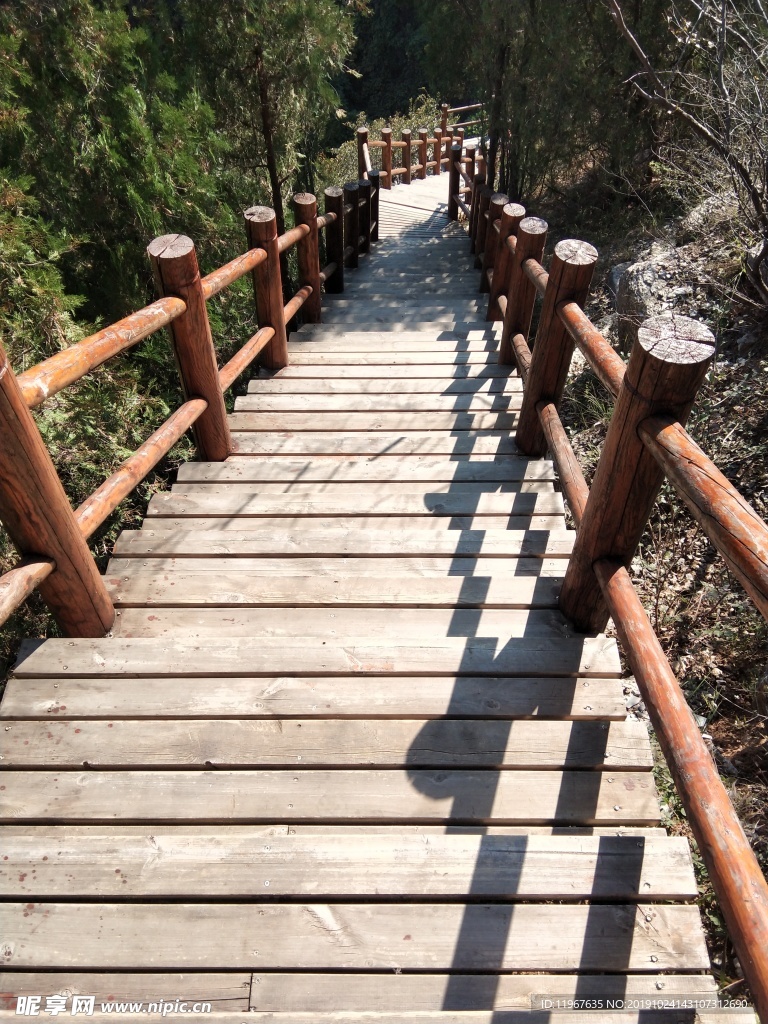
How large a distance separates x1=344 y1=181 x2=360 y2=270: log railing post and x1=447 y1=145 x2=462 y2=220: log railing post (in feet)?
11.0

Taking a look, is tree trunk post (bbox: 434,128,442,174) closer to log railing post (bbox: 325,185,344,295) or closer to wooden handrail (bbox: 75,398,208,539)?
log railing post (bbox: 325,185,344,295)

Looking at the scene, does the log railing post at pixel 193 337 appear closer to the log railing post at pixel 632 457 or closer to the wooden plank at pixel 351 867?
the log railing post at pixel 632 457

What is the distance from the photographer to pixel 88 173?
12.2 feet

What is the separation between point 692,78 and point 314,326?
4.10 m

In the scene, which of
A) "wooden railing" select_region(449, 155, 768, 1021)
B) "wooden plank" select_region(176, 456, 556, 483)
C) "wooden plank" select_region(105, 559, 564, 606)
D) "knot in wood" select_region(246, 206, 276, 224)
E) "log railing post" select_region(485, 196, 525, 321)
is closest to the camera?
"wooden railing" select_region(449, 155, 768, 1021)

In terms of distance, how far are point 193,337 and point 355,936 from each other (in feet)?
6.98

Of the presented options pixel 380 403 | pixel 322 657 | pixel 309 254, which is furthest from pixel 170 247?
pixel 309 254

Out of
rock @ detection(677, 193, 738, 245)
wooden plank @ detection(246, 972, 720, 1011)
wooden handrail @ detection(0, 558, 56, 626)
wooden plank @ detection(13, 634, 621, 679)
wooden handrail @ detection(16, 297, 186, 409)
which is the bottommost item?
wooden plank @ detection(246, 972, 720, 1011)

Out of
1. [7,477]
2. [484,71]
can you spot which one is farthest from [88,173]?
[484,71]

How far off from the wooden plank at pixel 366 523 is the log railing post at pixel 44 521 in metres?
0.53

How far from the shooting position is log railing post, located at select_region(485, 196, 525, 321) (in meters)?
3.87

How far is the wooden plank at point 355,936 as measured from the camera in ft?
4.22

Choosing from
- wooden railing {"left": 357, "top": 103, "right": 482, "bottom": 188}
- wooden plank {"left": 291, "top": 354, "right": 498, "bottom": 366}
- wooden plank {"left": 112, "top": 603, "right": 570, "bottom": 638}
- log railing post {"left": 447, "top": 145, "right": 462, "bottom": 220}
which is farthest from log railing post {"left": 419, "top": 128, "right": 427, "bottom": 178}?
wooden plank {"left": 112, "top": 603, "right": 570, "bottom": 638}

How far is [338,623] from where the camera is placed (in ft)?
6.53
